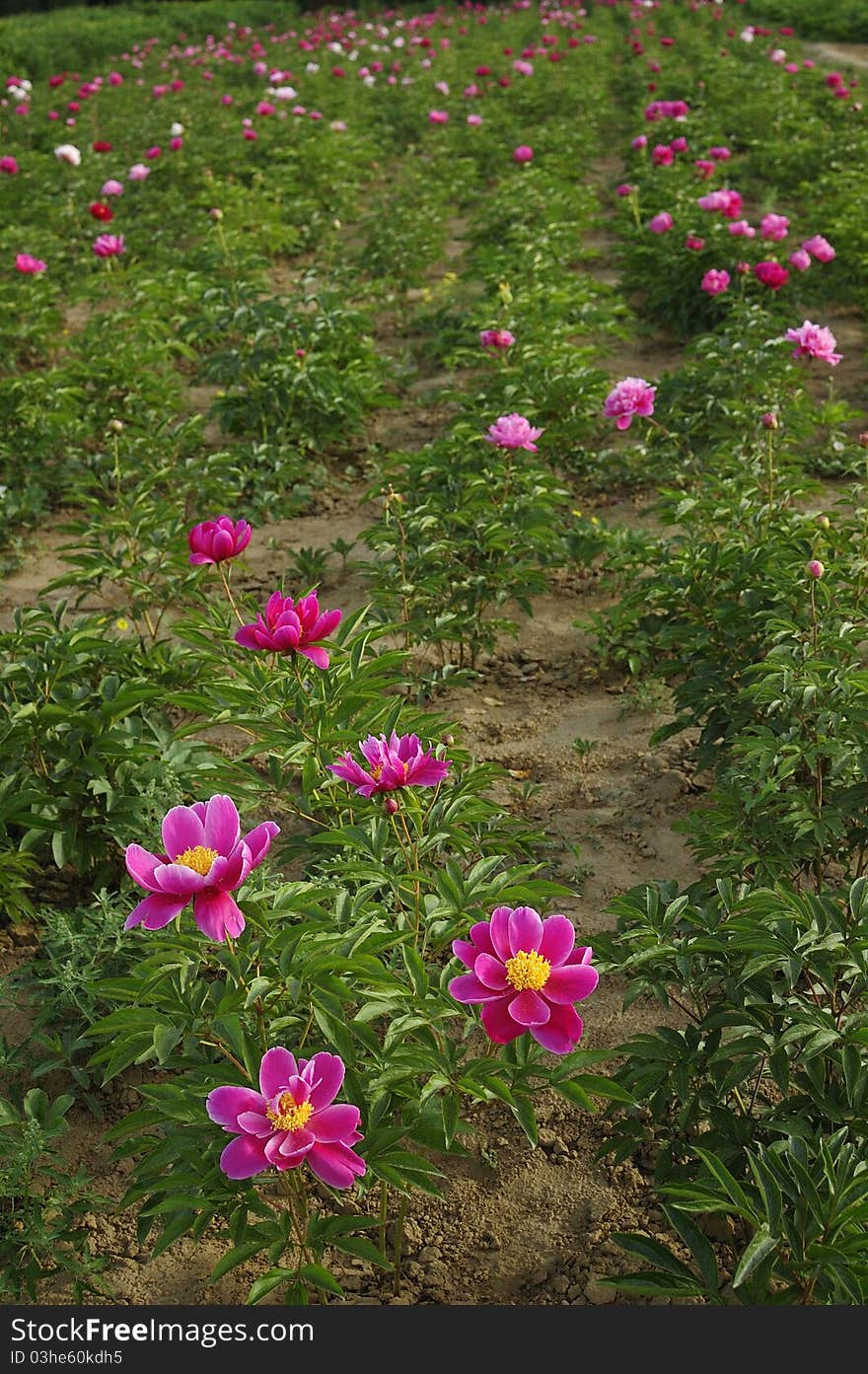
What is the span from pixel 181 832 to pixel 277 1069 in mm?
337

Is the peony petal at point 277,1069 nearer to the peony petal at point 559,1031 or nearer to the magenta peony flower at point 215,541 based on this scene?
the peony petal at point 559,1031

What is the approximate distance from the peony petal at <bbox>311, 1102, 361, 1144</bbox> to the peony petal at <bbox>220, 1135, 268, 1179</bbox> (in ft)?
0.23

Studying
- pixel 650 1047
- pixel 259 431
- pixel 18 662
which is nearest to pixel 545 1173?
pixel 650 1047

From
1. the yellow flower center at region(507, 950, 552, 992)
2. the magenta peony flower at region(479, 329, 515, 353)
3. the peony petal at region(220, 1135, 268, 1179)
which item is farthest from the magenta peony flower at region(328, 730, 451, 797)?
the magenta peony flower at region(479, 329, 515, 353)

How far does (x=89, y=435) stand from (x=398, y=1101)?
4010 millimetres

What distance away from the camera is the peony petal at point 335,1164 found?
4.52ft

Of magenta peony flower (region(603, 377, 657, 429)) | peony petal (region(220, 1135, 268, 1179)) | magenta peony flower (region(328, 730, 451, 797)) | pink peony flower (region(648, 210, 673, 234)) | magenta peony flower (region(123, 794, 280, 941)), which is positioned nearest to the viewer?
peony petal (region(220, 1135, 268, 1179))

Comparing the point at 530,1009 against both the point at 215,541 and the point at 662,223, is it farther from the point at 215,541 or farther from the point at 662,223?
the point at 662,223

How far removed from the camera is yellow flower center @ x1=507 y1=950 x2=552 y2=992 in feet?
5.07

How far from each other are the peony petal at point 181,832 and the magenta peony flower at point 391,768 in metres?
0.31

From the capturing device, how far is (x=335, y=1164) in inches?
54.6

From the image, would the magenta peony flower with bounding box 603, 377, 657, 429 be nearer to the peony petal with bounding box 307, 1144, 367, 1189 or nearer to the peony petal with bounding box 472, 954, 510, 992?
the peony petal with bounding box 472, 954, 510, 992

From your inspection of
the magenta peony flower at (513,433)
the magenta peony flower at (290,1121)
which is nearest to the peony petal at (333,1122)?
the magenta peony flower at (290,1121)

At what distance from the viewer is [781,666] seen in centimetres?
236
